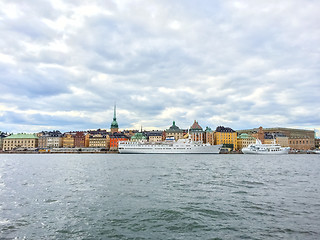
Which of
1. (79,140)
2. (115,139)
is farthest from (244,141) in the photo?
(79,140)

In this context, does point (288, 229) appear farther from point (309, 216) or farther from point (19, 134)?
point (19, 134)

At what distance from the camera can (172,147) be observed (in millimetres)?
109438

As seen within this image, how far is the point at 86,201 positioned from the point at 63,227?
16.9 ft

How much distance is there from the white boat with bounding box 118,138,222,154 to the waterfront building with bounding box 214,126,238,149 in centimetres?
3802

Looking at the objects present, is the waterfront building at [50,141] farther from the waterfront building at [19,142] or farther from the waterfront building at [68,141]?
the waterfront building at [19,142]

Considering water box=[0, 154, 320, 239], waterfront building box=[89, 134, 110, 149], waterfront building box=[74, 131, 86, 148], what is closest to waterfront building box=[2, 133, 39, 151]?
waterfront building box=[74, 131, 86, 148]

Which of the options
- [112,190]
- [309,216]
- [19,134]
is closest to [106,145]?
[19,134]

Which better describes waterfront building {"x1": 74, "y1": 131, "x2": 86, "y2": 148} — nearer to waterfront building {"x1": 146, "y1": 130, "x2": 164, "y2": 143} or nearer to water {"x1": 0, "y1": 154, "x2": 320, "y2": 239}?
waterfront building {"x1": 146, "y1": 130, "x2": 164, "y2": 143}

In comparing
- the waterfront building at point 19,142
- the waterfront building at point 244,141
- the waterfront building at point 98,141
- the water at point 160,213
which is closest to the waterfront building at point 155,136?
the waterfront building at point 98,141

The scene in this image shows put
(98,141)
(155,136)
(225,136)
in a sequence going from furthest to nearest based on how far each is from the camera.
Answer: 1. (98,141)
2. (155,136)
3. (225,136)

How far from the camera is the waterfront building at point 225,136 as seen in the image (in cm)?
14862

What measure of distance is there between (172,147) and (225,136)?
5169cm

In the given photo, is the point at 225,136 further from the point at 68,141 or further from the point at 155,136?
the point at 68,141

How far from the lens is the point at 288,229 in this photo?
10.9 meters
